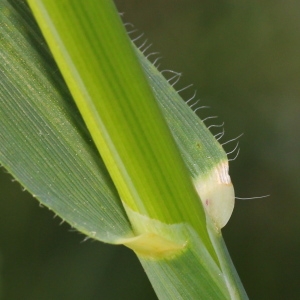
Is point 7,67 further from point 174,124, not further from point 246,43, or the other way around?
point 246,43

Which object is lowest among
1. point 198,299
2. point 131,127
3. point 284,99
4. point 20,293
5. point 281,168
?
point 281,168

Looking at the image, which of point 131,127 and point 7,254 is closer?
point 131,127

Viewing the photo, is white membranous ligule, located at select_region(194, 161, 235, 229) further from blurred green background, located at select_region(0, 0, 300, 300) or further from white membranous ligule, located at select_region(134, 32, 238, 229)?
blurred green background, located at select_region(0, 0, 300, 300)

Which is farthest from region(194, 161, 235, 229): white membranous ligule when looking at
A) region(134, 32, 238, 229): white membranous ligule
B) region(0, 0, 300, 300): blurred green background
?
region(0, 0, 300, 300): blurred green background

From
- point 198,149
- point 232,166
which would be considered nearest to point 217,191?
point 198,149

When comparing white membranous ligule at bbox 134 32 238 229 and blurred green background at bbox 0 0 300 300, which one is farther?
blurred green background at bbox 0 0 300 300

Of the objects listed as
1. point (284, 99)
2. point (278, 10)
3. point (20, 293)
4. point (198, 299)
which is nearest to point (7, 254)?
point (20, 293)

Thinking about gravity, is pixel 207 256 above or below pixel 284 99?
above
